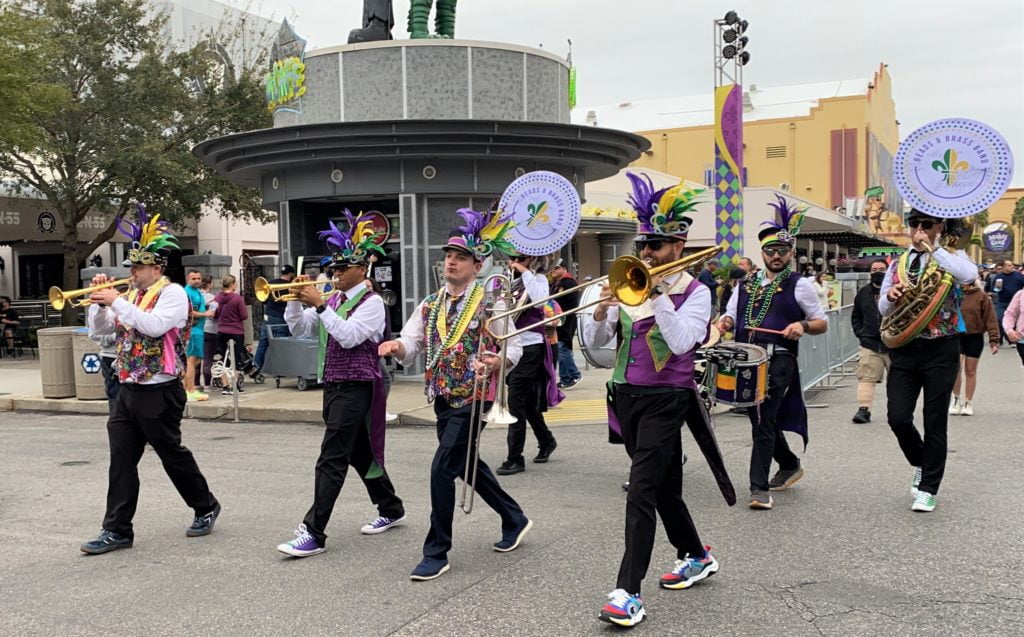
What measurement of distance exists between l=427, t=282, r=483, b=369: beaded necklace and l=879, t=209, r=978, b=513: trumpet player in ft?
9.28

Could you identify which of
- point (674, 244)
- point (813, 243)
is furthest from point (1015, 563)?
point (813, 243)

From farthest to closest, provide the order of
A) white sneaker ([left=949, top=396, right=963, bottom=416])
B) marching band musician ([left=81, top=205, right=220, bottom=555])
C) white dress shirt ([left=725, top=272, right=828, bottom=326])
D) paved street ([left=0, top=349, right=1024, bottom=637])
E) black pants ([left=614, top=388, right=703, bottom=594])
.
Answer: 1. white sneaker ([left=949, top=396, right=963, bottom=416])
2. white dress shirt ([left=725, top=272, right=828, bottom=326])
3. marching band musician ([left=81, top=205, right=220, bottom=555])
4. paved street ([left=0, top=349, right=1024, bottom=637])
5. black pants ([left=614, top=388, right=703, bottom=594])

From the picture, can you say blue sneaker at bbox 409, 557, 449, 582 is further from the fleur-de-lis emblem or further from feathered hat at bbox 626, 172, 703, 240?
the fleur-de-lis emblem

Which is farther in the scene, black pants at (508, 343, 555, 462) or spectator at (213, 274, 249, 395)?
spectator at (213, 274, 249, 395)

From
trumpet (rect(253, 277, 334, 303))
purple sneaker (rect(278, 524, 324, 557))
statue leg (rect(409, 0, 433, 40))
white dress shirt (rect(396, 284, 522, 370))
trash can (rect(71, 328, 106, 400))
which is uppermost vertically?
statue leg (rect(409, 0, 433, 40))

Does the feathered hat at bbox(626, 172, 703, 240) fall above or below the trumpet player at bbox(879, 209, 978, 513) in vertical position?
above

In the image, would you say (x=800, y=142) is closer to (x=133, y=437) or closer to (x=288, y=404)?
(x=288, y=404)

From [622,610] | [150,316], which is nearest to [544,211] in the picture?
[150,316]

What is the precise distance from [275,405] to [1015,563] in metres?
8.57

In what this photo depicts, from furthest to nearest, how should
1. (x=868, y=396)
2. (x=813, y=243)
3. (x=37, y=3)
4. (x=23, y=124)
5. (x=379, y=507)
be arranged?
(x=813, y=243) < (x=37, y=3) < (x=23, y=124) < (x=868, y=396) < (x=379, y=507)

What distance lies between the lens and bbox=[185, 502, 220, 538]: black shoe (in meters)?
5.85

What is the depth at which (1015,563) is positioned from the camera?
4.96m


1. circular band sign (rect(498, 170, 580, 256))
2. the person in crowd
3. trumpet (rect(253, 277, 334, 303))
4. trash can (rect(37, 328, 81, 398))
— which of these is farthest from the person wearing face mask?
trash can (rect(37, 328, 81, 398))

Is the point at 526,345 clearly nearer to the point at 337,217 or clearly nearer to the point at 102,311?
the point at 102,311
